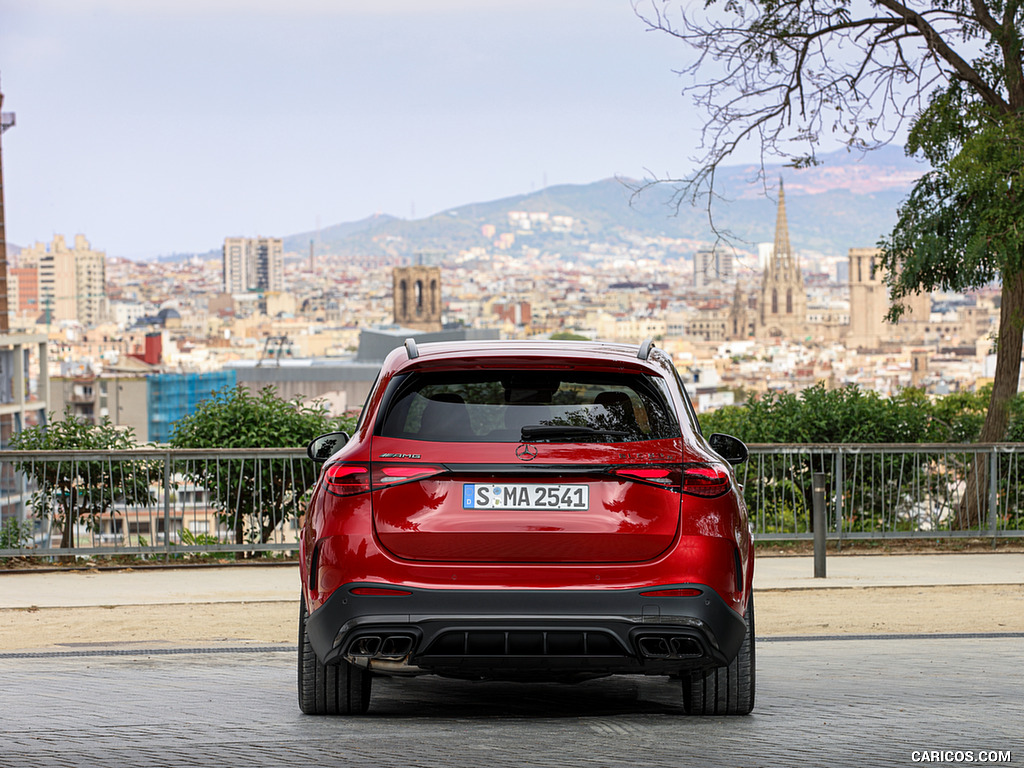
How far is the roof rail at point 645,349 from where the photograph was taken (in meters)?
5.95

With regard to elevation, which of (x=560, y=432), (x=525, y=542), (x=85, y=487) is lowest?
(x=85, y=487)

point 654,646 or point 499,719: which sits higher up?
point 654,646

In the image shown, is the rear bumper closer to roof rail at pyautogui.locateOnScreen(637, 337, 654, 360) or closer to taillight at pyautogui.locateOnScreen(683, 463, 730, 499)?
taillight at pyautogui.locateOnScreen(683, 463, 730, 499)

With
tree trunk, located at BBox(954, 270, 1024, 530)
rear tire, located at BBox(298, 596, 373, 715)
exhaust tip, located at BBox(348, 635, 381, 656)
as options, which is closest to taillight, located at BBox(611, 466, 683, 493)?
exhaust tip, located at BBox(348, 635, 381, 656)

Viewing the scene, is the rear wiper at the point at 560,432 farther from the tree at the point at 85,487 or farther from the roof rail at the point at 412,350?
the tree at the point at 85,487

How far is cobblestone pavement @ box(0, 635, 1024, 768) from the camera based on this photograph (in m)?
5.43

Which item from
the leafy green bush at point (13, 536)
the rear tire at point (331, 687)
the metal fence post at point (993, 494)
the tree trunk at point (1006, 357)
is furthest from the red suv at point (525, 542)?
the tree trunk at point (1006, 357)

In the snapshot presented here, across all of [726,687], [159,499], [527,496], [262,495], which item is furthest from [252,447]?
[527,496]

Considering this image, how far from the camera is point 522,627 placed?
5.34 metres

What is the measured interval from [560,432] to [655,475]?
403mm

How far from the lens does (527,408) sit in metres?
5.63

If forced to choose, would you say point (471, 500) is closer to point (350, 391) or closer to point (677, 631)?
point (677, 631)

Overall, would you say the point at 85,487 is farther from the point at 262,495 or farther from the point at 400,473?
the point at 400,473

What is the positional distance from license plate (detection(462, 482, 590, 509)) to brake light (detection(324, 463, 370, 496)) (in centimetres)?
39
